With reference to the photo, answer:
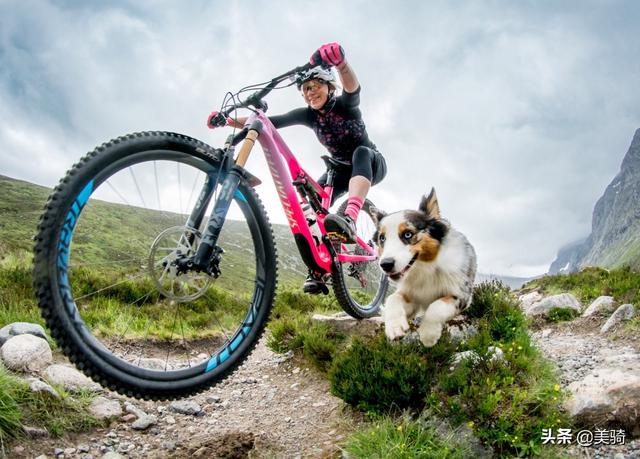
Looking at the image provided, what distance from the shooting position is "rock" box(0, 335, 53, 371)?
4305 millimetres

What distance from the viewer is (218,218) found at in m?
3.62

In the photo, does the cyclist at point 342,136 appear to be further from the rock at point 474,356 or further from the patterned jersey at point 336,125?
the rock at point 474,356

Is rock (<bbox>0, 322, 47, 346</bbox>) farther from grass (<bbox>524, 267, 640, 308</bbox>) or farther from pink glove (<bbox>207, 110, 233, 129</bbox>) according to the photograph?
grass (<bbox>524, 267, 640, 308</bbox>)

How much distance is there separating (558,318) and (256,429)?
6.16 meters

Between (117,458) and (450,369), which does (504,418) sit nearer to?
(450,369)

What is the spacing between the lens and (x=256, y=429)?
4230 millimetres

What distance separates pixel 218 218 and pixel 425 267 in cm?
237

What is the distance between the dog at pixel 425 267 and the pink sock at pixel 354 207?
563 mm

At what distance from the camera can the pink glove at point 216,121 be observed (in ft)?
15.5

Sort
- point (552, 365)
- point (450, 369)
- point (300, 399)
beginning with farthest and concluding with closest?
point (300, 399), point (552, 365), point (450, 369)

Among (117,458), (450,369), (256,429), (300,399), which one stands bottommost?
(117,458)

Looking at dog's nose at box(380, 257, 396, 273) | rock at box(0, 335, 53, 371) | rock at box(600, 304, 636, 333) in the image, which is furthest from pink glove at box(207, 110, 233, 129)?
rock at box(600, 304, 636, 333)

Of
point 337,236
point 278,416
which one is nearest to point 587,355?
point 337,236

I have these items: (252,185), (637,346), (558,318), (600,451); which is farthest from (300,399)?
(558,318)
